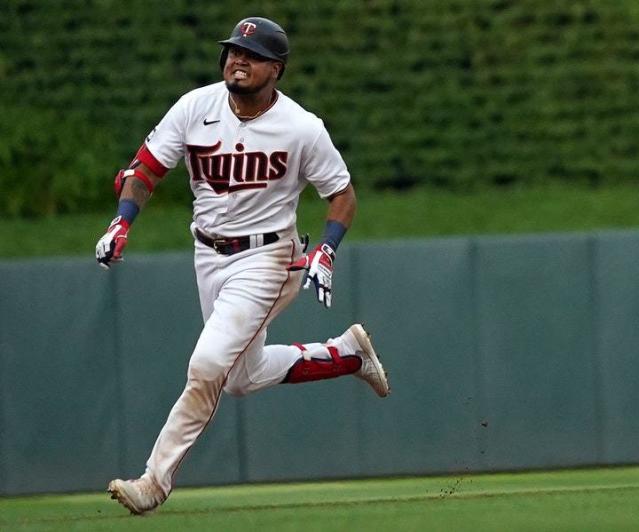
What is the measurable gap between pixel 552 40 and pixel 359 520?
5638 mm

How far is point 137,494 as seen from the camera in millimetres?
5816

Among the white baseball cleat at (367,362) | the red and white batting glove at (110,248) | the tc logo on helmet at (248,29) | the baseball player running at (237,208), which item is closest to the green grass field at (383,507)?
the baseball player running at (237,208)

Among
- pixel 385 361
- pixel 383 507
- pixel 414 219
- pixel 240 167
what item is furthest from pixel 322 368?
pixel 414 219

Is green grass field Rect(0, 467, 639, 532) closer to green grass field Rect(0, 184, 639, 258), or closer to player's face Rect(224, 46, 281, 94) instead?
player's face Rect(224, 46, 281, 94)

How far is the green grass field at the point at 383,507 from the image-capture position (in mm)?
5688

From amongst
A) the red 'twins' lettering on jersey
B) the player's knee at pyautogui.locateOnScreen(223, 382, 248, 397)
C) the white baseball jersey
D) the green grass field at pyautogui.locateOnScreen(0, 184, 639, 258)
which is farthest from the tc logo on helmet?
the green grass field at pyautogui.locateOnScreen(0, 184, 639, 258)

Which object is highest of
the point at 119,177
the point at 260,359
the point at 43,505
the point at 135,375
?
the point at 119,177

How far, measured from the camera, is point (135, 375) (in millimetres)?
7984

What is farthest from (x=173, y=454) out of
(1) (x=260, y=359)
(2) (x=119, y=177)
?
(2) (x=119, y=177)

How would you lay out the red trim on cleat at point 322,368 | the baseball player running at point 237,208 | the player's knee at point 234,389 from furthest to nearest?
the red trim on cleat at point 322,368, the player's knee at point 234,389, the baseball player running at point 237,208

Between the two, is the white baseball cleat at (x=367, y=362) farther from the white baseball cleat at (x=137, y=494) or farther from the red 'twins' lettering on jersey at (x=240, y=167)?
the white baseball cleat at (x=137, y=494)

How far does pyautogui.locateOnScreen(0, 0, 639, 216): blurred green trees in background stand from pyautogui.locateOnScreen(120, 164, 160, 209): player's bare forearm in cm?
424

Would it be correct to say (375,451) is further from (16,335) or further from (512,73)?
(512,73)

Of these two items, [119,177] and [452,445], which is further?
[452,445]
